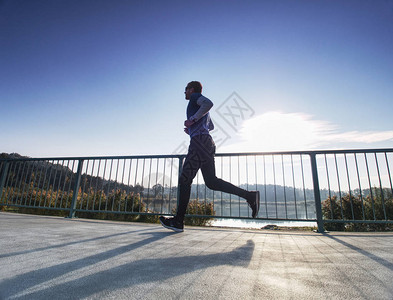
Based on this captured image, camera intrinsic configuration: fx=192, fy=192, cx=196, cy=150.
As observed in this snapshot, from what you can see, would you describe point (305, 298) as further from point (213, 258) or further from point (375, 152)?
point (375, 152)

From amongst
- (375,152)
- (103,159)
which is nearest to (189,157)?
(103,159)

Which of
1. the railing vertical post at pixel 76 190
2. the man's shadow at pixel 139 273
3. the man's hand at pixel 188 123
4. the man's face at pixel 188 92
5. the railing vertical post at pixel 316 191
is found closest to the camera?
A: the man's shadow at pixel 139 273

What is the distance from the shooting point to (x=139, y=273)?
99cm

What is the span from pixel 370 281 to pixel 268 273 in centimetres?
47

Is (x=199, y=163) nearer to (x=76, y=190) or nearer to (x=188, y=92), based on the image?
(x=188, y=92)

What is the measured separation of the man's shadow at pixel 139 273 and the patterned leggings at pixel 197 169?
1.01m

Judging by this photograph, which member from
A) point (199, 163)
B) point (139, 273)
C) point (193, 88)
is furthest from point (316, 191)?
point (139, 273)

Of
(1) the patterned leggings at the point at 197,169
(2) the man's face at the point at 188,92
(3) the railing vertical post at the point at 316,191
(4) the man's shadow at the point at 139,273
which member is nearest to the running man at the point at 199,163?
(1) the patterned leggings at the point at 197,169

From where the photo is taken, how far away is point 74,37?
26.7 feet

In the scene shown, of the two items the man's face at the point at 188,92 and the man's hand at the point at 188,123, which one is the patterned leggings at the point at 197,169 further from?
the man's face at the point at 188,92

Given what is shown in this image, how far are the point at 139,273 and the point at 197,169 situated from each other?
1525mm

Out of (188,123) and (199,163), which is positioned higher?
(188,123)

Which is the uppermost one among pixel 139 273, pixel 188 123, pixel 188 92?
pixel 188 92

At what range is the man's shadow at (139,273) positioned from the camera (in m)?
0.78
